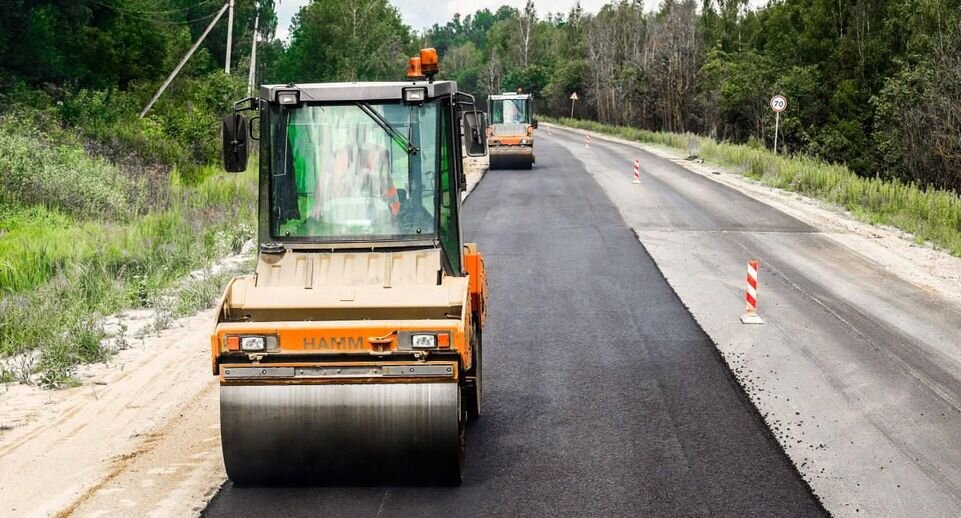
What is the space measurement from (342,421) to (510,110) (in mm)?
30112

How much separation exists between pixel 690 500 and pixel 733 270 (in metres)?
9.95

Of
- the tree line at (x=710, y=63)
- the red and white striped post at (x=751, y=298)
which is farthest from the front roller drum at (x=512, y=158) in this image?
the red and white striped post at (x=751, y=298)

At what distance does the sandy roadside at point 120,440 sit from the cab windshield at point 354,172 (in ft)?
6.76

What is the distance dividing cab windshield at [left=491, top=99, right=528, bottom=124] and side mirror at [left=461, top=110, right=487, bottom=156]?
28257 millimetres

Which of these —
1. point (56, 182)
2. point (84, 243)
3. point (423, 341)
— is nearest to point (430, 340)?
point (423, 341)

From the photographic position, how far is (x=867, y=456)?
8.03 metres

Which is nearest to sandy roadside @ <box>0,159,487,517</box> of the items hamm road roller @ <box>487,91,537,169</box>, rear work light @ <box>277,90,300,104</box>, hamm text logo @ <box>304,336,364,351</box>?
hamm text logo @ <box>304,336,364,351</box>

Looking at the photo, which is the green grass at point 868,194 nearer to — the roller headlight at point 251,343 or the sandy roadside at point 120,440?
the sandy roadside at point 120,440

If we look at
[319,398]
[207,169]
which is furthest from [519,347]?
[207,169]

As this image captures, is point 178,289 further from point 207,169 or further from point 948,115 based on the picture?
point 948,115

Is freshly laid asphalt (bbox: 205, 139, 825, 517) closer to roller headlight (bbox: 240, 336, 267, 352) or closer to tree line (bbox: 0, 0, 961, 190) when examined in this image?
roller headlight (bbox: 240, 336, 267, 352)

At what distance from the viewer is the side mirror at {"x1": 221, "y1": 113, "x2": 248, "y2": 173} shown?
728 centimetres

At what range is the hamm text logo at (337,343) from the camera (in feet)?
21.5

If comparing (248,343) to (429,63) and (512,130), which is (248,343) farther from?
(512,130)
